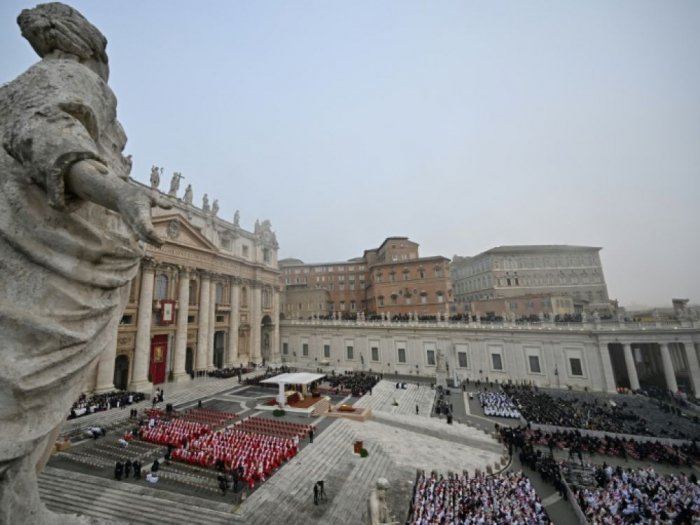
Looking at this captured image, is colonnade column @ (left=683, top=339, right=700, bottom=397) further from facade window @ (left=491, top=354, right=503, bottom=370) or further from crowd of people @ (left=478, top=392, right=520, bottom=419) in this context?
crowd of people @ (left=478, top=392, right=520, bottom=419)

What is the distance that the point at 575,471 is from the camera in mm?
13562

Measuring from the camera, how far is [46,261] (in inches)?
89.0

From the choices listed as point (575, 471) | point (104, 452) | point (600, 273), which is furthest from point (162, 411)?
point (600, 273)

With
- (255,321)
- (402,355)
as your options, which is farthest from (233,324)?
(402,355)

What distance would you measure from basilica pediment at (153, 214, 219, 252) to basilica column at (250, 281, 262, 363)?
900 cm

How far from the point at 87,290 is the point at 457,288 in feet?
215

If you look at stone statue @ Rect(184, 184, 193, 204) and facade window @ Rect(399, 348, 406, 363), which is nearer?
stone statue @ Rect(184, 184, 193, 204)

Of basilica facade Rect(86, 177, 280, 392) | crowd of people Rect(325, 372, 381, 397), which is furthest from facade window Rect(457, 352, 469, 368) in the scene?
basilica facade Rect(86, 177, 280, 392)

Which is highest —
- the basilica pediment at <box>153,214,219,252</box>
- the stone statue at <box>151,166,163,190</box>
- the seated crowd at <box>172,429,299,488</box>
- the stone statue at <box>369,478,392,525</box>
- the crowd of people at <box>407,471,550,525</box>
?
the stone statue at <box>151,166,163,190</box>

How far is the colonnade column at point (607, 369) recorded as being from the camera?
2614cm

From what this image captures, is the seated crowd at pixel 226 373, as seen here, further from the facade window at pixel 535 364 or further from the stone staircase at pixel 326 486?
the facade window at pixel 535 364

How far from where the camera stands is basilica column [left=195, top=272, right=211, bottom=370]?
30453 millimetres

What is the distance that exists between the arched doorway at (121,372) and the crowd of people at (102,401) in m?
3.08

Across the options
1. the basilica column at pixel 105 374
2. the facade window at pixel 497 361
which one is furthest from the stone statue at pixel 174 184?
the facade window at pixel 497 361
